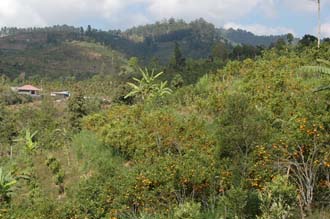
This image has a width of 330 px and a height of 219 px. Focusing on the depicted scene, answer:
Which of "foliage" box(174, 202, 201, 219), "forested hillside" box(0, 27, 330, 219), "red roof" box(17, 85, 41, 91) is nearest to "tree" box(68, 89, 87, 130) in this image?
"forested hillside" box(0, 27, 330, 219)

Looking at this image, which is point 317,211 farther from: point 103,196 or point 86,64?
point 86,64

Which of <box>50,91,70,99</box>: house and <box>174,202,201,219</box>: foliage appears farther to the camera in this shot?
<box>50,91,70,99</box>: house

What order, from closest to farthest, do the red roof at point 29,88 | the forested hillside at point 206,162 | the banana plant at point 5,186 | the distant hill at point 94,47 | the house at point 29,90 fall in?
the forested hillside at point 206,162 < the banana plant at point 5,186 < the house at point 29,90 < the red roof at point 29,88 < the distant hill at point 94,47

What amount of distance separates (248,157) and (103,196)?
373 centimetres

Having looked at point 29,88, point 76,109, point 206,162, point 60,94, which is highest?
point 206,162

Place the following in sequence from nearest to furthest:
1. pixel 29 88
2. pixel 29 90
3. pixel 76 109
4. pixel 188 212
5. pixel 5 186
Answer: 1. pixel 188 212
2. pixel 5 186
3. pixel 76 109
4. pixel 29 88
5. pixel 29 90

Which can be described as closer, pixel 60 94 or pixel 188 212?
pixel 188 212

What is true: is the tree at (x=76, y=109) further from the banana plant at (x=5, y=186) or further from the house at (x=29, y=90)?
the house at (x=29, y=90)

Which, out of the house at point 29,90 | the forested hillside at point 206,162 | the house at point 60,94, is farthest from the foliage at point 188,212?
the house at point 29,90

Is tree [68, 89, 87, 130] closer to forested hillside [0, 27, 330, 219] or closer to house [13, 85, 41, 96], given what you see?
forested hillside [0, 27, 330, 219]

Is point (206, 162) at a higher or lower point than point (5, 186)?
higher


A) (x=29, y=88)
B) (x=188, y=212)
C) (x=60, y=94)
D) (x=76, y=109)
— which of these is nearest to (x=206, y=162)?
(x=188, y=212)

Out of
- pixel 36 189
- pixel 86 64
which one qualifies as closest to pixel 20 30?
pixel 86 64

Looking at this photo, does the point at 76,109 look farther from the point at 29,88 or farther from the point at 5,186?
the point at 29,88
